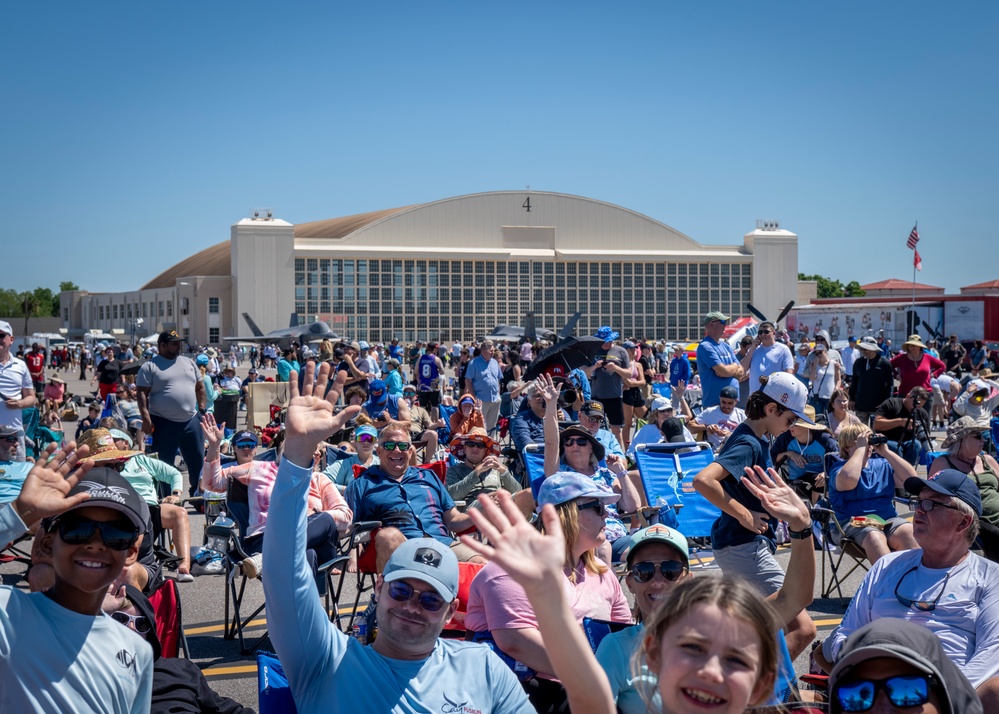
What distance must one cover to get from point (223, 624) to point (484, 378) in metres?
9.50

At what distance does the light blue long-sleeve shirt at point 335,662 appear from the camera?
8.21 ft

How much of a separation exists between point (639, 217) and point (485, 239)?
12.9 m

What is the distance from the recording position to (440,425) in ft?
42.5

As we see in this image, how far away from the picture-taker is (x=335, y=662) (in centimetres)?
271

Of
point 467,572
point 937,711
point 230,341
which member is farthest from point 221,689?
point 230,341

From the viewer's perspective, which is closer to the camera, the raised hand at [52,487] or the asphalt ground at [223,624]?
the raised hand at [52,487]

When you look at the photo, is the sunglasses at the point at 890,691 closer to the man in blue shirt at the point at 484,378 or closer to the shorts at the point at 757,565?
the shorts at the point at 757,565

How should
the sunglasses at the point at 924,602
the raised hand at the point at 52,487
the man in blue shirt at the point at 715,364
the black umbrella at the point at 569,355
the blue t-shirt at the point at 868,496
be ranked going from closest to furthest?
the raised hand at the point at 52,487 → the sunglasses at the point at 924,602 → the blue t-shirt at the point at 868,496 → the man in blue shirt at the point at 715,364 → the black umbrella at the point at 569,355

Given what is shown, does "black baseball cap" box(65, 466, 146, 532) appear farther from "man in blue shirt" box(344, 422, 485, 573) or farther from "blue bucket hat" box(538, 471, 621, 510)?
"man in blue shirt" box(344, 422, 485, 573)

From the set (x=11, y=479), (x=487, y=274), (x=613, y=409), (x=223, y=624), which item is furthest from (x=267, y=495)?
(x=487, y=274)

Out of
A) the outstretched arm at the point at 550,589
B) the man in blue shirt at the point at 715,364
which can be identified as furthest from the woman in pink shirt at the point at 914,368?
the outstretched arm at the point at 550,589

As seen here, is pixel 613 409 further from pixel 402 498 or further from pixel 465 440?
pixel 402 498

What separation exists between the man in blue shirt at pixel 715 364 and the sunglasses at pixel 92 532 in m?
8.86

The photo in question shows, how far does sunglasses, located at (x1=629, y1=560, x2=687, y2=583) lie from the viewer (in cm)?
352
